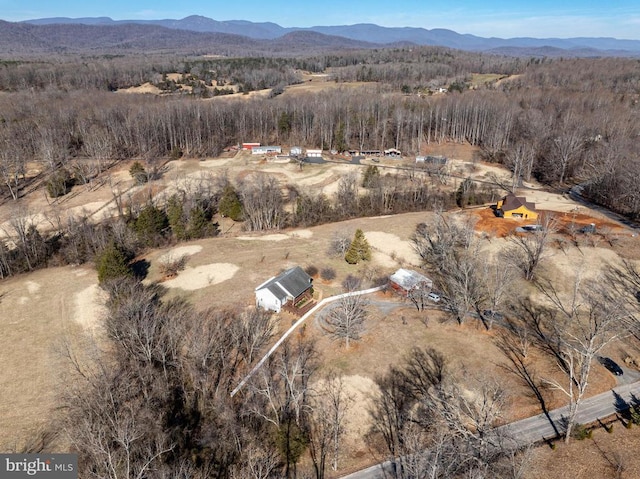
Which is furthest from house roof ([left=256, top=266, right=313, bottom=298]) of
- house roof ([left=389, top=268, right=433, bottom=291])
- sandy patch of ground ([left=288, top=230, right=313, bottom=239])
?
sandy patch of ground ([left=288, top=230, right=313, bottom=239])

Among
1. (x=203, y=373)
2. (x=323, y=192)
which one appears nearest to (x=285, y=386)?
(x=203, y=373)

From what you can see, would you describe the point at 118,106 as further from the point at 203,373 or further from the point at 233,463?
the point at 233,463

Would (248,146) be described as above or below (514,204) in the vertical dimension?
below

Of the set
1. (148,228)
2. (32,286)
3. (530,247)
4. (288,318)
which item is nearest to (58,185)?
(148,228)

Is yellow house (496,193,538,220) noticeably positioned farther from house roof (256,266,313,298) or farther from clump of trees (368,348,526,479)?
house roof (256,266,313,298)

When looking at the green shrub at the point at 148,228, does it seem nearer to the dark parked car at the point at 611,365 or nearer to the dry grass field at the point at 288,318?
the dry grass field at the point at 288,318

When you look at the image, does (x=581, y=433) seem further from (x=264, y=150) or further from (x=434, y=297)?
(x=264, y=150)

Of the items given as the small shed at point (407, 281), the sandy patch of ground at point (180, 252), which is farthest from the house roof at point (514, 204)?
the sandy patch of ground at point (180, 252)
